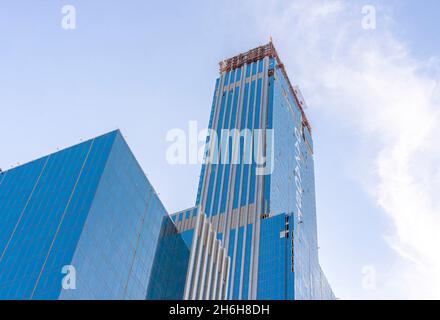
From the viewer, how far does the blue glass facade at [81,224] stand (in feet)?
199

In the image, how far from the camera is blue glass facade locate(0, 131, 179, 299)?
60.7m

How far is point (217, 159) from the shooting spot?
6437 inches

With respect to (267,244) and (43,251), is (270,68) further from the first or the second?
(43,251)

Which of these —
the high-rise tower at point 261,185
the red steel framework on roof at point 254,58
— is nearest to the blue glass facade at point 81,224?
the high-rise tower at point 261,185

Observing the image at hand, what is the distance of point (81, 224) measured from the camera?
63438 mm

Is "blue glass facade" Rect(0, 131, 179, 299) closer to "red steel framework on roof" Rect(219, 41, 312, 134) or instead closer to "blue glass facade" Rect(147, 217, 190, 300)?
"blue glass facade" Rect(147, 217, 190, 300)
